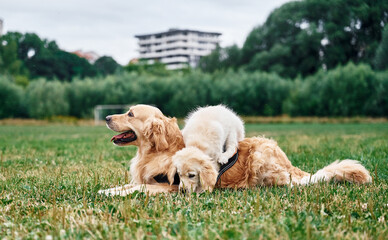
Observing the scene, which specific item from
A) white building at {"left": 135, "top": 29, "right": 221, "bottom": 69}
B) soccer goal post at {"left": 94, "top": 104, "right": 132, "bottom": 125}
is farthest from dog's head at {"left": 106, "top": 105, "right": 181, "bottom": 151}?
white building at {"left": 135, "top": 29, "right": 221, "bottom": 69}

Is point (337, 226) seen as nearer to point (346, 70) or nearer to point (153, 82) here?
point (346, 70)

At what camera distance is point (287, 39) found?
4728cm

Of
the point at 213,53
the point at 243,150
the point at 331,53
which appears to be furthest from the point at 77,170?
the point at 213,53

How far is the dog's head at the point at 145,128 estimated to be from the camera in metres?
4.15

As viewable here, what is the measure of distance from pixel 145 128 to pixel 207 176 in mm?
992

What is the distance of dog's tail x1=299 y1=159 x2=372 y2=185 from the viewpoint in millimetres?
4156

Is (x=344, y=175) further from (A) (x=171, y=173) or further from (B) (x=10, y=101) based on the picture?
(B) (x=10, y=101)

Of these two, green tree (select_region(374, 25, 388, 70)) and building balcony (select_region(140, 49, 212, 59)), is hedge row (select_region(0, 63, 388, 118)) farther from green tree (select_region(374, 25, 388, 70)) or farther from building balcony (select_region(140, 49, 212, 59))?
building balcony (select_region(140, 49, 212, 59))

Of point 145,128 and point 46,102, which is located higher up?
point 145,128

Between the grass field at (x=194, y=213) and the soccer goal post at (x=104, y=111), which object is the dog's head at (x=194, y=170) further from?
the soccer goal post at (x=104, y=111)

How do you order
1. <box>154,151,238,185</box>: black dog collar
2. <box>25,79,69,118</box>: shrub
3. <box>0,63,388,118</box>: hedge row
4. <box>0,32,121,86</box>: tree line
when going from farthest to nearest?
<box>0,32,121,86</box>: tree line → <box>25,79,69,118</box>: shrub → <box>0,63,388,118</box>: hedge row → <box>154,151,238,185</box>: black dog collar

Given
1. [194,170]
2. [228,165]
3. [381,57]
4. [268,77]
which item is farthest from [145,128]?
[268,77]

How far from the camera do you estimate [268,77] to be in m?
36.2

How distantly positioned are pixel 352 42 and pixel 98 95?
2577 cm
